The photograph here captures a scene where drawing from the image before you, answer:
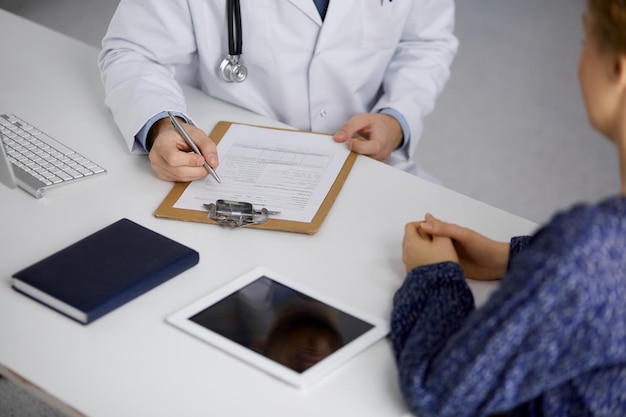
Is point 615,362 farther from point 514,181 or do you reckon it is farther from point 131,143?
point 514,181

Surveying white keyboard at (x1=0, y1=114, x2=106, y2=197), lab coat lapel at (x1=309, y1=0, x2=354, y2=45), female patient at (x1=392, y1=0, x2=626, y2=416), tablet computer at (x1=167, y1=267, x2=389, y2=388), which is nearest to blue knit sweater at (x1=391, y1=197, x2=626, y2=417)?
female patient at (x1=392, y1=0, x2=626, y2=416)

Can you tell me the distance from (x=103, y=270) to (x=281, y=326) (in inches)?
10.2

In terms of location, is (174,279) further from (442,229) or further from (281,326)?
(442,229)

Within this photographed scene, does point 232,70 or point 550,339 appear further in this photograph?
point 232,70

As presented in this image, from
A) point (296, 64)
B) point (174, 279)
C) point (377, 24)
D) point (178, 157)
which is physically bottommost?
point (174, 279)

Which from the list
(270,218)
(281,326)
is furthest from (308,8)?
(281,326)

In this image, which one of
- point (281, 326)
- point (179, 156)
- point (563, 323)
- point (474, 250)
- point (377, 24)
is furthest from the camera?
point (377, 24)

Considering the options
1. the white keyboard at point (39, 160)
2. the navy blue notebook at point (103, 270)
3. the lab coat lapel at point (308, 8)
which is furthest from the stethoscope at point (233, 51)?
the navy blue notebook at point (103, 270)

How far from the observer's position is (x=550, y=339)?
92cm

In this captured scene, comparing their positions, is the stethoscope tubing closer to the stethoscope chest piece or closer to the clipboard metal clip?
the stethoscope chest piece

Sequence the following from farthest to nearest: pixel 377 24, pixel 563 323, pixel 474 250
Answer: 1. pixel 377 24
2. pixel 474 250
3. pixel 563 323

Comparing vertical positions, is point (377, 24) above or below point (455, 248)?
above

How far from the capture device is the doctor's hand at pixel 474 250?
4.09 feet

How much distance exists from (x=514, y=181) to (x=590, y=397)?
2.10 metres
